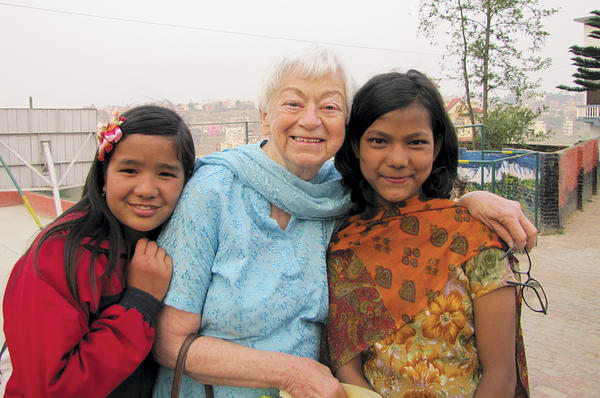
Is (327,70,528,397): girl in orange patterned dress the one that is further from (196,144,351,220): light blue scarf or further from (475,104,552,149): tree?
(475,104,552,149): tree

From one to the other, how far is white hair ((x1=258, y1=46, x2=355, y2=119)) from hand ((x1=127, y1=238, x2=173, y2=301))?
73cm

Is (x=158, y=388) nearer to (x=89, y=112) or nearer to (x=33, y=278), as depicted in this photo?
(x=33, y=278)

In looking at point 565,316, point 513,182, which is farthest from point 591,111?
point 565,316

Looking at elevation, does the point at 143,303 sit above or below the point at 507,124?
below

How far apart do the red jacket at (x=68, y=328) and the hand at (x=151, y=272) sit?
0.03 meters

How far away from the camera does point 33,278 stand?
133 centimetres

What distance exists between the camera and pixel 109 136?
1.61 metres

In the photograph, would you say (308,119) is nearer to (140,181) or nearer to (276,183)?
(276,183)

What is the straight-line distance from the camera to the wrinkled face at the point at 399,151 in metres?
1.67

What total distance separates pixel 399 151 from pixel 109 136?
40.9 inches

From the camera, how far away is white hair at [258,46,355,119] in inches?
66.9

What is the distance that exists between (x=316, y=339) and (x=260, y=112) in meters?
0.93

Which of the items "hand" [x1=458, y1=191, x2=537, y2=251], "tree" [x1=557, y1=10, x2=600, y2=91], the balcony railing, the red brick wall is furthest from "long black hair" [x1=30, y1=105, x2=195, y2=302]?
the balcony railing

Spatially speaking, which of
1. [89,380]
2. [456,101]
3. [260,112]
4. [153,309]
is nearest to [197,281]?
[153,309]
